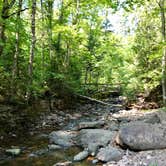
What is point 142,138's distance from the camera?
9.06 m

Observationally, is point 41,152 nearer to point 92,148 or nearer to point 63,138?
point 92,148

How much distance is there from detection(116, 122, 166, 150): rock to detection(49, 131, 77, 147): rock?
2.12 metres

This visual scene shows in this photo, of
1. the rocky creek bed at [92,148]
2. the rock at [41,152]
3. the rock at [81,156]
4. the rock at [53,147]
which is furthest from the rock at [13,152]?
the rock at [81,156]

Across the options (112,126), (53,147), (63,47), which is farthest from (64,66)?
(53,147)

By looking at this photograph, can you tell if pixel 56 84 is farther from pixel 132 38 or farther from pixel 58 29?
pixel 132 38

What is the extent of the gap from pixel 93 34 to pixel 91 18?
7.22 ft

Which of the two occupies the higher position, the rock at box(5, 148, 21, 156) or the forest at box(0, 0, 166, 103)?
the forest at box(0, 0, 166, 103)

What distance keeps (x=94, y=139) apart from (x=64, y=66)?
9783 mm

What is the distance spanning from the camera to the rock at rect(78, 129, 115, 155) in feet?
32.2

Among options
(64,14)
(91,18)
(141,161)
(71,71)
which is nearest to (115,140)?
(141,161)

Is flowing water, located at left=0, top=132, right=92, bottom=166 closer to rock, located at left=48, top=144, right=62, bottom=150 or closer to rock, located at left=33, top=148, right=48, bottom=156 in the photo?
rock, located at left=33, top=148, right=48, bottom=156

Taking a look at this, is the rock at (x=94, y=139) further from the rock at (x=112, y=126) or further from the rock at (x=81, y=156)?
the rock at (x=112, y=126)

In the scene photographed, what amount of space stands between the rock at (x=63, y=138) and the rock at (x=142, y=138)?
6.94ft

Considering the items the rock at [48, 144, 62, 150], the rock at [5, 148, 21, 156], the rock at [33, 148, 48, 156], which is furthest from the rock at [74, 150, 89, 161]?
the rock at [5, 148, 21, 156]
